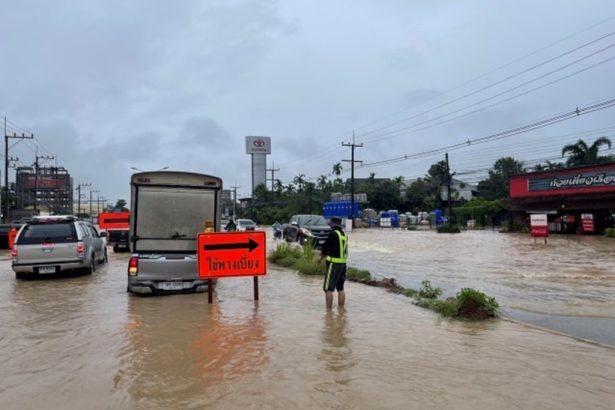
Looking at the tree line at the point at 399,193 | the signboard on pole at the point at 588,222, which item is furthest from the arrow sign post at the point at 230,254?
the tree line at the point at 399,193

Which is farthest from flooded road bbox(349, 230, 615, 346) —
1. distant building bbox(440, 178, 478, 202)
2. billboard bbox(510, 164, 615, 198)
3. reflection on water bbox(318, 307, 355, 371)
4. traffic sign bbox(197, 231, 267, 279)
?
distant building bbox(440, 178, 478, 202)

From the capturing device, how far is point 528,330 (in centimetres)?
861

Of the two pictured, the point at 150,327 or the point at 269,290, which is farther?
the point at 269,290

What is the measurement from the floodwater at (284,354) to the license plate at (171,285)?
0.68 feet

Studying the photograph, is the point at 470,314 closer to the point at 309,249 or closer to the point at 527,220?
the point at 309,249

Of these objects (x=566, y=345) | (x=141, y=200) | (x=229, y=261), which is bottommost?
(x=566, y=345)

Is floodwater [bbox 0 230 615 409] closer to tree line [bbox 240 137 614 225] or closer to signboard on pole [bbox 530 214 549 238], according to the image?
signboard on pole [bbox 530 214 549 238]

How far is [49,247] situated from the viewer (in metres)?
14.8

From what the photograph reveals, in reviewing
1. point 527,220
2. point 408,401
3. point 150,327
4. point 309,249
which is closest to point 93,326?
point 150,327

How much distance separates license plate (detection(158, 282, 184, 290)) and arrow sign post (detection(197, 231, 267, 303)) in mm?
1467

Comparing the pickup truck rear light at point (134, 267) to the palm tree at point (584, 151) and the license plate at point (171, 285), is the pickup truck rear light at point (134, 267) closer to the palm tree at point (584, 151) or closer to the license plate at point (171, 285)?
the license plate at point (171, 285)

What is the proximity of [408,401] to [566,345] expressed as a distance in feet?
11.6

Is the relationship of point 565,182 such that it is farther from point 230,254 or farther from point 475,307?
point 230,254

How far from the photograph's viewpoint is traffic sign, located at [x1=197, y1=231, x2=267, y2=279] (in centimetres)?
1009
